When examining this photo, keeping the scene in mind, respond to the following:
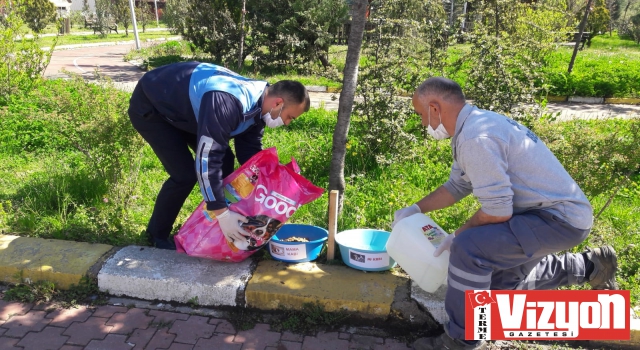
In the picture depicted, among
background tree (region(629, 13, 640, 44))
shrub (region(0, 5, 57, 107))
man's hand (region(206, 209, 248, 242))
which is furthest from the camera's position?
background tree (region(629, 13, 640, 44))

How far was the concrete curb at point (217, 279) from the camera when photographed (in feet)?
Result: 10.1

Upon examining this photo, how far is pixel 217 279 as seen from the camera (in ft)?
10.6

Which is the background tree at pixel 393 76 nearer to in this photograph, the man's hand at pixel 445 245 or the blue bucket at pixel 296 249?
the blue bucket at pixel 296 249

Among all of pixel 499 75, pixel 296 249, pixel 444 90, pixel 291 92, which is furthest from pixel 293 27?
pixel 444 90

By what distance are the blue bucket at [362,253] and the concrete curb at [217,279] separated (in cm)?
6

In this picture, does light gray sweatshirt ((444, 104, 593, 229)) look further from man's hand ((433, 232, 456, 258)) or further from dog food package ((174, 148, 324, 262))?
dog food package ((174, 148, 324, 262))

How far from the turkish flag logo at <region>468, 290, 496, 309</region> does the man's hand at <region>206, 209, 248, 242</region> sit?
144cm

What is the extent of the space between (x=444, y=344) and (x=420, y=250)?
21.5 inches

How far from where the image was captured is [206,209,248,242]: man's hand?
3031 millimetres

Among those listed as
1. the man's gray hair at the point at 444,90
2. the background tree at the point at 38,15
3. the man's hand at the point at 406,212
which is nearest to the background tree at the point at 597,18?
the man's hand at the point at 406,212

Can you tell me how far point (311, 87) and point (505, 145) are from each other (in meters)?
10.7

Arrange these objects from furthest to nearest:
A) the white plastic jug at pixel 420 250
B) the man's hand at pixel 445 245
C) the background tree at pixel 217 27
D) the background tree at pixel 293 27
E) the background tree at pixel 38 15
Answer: the background tree at pixel 38 15 → the background tree at pixel 217 27 → the background tree at pixel 293 27 → the white plastic jug at pixel 420 250 → the man's hand at pixel 445 245

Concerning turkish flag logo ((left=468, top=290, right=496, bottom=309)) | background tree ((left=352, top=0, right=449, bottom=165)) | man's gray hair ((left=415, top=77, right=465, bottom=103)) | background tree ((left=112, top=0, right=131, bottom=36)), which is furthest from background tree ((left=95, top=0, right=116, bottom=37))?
turkish flag logo ((left=468, top=290, right=496, bottom=309))

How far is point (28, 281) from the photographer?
11.0ft
